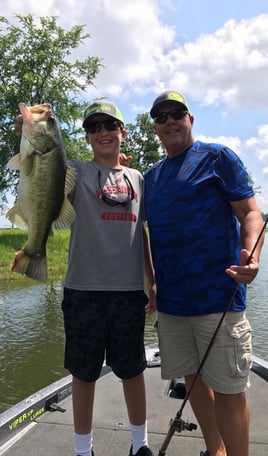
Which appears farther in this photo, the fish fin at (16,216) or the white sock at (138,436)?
the white sock at (138,436)

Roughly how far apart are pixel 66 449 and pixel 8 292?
1070 cm

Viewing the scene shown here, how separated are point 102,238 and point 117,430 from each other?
5.41 feet

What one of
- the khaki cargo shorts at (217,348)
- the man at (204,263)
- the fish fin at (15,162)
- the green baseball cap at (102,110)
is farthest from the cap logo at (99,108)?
the khaki cargo shorts at (217,348)

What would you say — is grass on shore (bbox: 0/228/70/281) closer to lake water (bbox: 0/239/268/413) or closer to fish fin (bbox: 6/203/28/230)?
lake water (bbox: 0/239/268/413)

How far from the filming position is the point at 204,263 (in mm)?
2609

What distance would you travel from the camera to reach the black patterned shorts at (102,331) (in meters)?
2.73

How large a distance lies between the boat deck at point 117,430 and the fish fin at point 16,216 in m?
1.65

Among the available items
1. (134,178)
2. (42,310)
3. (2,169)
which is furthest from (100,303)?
(2,169)

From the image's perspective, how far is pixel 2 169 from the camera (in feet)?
75.3

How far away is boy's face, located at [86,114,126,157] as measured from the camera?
290 centimetres

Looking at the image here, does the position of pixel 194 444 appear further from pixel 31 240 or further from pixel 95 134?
pixel 95 134

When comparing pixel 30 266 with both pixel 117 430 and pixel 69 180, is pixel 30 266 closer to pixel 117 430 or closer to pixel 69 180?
pixel 69 180

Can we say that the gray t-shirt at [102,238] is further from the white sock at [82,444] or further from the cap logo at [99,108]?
the white sock at [82,444]

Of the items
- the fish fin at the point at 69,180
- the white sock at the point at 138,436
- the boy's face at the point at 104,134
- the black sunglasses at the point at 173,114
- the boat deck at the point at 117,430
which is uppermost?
the black sunglasses at the point at 173,114
